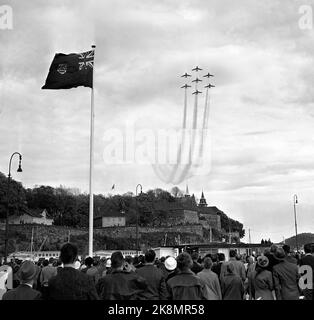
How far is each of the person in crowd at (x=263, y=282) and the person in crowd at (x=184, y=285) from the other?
7.13ft

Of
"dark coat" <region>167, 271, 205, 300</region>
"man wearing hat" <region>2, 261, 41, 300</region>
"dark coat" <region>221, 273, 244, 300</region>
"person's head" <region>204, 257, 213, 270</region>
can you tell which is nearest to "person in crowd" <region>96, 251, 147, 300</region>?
"dark coat" <region>167, 271, 205, 300</region>

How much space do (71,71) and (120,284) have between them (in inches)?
780

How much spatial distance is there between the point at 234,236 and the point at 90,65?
167282mm

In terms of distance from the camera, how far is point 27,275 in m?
6.73

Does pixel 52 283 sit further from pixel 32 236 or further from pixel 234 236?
pixel 234 236

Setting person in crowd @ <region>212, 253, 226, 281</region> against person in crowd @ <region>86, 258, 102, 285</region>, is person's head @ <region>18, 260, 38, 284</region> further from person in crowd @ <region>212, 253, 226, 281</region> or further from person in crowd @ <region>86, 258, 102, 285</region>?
person in crowd @ <region>212, 253, 226, 281</region>

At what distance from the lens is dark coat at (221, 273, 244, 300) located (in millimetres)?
10680

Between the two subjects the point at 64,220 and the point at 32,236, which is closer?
the point at 32,236

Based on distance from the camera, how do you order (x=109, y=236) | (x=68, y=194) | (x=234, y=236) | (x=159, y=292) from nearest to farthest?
(x=159, y=292)
(x=109, y=236)
(x=68, y=194)
(x=234, y=236)

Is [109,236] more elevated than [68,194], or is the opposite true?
[68,194]

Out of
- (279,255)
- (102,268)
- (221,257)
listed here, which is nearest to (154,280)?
(279,255)

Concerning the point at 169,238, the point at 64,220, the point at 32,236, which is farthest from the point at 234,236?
the point at 32,236

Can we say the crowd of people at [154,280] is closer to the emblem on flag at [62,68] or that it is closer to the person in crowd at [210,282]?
the person in crowd at [210,282]
